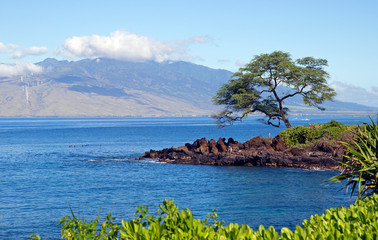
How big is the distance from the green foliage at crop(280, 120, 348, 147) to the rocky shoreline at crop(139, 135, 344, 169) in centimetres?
127

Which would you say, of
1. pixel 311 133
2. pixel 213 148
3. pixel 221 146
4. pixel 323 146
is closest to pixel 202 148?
pixel 213 148

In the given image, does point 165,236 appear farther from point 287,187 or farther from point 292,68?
point 292,68

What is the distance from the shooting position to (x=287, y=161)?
4625 centimetres

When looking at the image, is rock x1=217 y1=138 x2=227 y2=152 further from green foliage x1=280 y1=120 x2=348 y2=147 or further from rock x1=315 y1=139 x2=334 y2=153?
rock x1=315 y1=139 x2=334 y2=153

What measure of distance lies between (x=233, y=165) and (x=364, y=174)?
115 feet

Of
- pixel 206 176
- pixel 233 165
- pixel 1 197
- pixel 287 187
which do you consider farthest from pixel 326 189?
pixel 1 197

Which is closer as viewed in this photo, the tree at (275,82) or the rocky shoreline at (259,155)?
the rocky shoreline at (259,155)

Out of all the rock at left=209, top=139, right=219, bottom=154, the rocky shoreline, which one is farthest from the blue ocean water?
the rock at left=209, top=139, right=219, bottom=154

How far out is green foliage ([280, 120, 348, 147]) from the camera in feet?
157

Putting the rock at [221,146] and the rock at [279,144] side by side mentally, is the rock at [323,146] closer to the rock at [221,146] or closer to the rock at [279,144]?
the rock at [279,144]

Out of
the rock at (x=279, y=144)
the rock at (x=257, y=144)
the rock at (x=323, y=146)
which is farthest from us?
the rock at (x=257, y=144)

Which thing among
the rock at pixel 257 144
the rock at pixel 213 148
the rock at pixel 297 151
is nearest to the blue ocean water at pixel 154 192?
the rock at pixel 297 151

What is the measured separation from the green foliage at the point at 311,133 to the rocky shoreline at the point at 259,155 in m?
1.27

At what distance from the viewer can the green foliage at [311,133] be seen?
157ft
